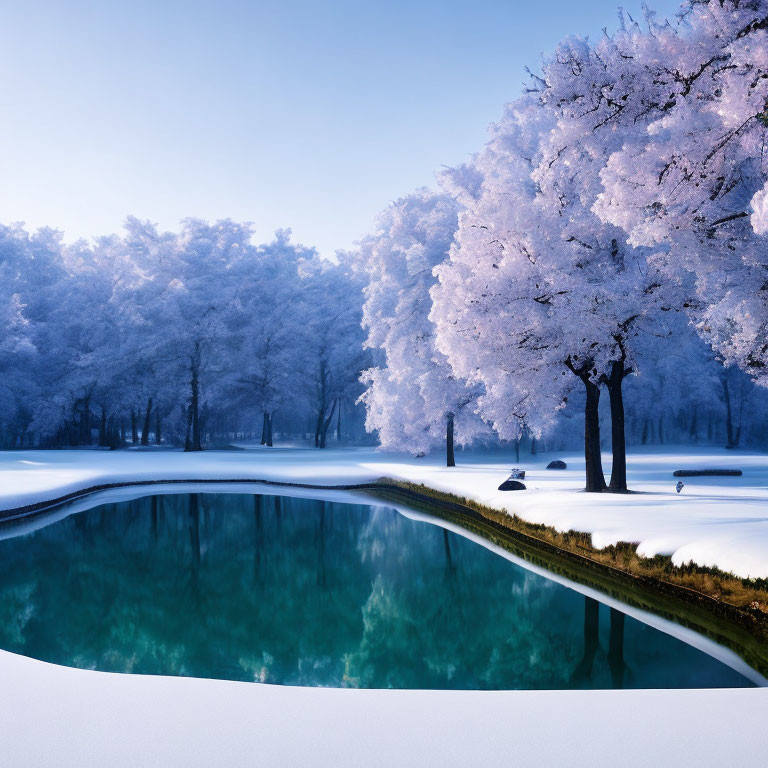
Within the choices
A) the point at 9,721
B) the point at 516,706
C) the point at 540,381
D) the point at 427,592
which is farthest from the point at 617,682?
the point at 540,381

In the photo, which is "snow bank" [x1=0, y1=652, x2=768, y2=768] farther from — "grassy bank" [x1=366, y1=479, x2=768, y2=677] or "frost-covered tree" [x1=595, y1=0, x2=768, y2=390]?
"frost-covered tree" [x1=595, y1=0, x2=768, y2=390]

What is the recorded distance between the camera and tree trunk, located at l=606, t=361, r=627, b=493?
19.6m

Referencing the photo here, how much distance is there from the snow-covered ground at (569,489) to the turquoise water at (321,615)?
5.34 ft

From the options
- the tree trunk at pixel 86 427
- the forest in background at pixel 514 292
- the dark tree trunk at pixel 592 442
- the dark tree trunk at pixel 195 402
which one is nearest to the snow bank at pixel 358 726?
the forest in background at pixel 514 292

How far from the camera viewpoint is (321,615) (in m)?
11.9

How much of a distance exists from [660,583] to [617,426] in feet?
30.5

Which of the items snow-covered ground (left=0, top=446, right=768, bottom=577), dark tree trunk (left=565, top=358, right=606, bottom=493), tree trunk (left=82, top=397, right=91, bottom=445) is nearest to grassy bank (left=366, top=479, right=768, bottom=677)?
snow-covered ground (left=0, top=446, right=768, bottom=577)

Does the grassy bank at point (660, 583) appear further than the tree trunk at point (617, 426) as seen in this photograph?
No

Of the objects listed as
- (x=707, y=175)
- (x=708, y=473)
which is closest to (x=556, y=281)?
(x=707, y=175)

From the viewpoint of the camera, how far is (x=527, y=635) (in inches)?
408

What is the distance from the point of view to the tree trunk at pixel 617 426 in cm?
1961

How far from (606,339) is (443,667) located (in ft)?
35.1

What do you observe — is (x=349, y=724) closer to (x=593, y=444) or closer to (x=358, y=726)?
(x=358, y=726)

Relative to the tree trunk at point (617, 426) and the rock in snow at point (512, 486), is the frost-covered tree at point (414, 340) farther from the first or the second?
the tree trunk at point (617, 426)
